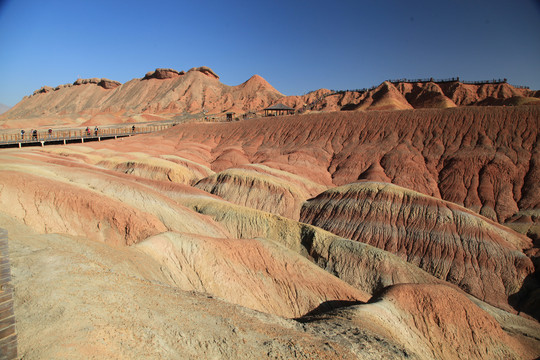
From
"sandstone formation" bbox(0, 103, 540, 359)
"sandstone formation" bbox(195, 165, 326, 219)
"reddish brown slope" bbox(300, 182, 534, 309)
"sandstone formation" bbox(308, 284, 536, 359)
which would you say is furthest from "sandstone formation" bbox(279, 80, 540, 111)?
"sandstone formation" bbox(308, 284, 536, 359)

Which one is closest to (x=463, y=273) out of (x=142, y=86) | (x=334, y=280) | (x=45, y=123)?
(x=334, y=280)

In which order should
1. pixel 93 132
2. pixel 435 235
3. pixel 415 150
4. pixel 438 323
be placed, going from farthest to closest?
pixel 93 132
pixel 415 150
pixel 435 235
pixel 438 323

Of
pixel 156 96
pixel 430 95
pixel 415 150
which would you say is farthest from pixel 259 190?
pixel 156 96

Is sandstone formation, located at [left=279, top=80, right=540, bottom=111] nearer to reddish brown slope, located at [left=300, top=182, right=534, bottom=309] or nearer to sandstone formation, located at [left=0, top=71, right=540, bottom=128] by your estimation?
sandstone formation, located at [left=0, top=71, right=540, bottom=128]

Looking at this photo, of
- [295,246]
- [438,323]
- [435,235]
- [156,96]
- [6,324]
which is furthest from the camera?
[156,96]

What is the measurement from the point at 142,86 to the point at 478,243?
13247 centimetres

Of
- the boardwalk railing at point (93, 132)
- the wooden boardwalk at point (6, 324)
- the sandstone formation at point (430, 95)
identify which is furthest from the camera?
the sandstone formation at point (430, 95)

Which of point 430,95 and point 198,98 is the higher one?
point 198,98

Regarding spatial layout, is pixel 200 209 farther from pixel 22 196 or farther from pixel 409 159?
pixel 409 159

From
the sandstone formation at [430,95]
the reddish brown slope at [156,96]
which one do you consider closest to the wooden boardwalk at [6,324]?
the sandstone formation at [430,95]

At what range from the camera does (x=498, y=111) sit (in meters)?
47.1

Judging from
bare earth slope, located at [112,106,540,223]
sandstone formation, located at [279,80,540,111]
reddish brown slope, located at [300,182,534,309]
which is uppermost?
sandstone formation, located at [279,80,540,111]

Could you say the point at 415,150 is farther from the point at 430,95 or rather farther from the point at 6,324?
the point at 6,324

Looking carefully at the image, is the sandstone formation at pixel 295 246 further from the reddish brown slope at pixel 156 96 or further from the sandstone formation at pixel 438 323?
the reddish brown slope at pixel 156 96
